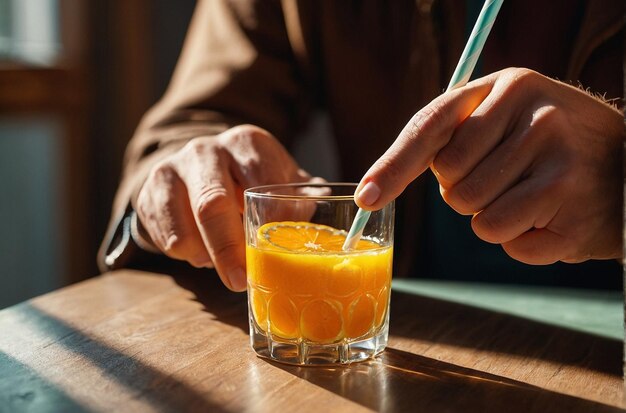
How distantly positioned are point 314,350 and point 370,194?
183 mm

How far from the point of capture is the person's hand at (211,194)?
0.97 m

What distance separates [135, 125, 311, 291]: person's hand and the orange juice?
5.3 inches

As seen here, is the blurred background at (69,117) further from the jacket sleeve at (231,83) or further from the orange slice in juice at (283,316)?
the orange slice in juice at (283,316)

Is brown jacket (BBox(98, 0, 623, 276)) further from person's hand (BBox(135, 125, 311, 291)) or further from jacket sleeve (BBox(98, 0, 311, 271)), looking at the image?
person's hand (BBox(135, 125, 311, 291))

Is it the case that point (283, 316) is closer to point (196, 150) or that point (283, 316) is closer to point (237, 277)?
point (237, 277)

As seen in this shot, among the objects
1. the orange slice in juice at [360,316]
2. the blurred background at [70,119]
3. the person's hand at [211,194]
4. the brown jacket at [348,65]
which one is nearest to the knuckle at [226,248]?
the person's hand at [211,194]

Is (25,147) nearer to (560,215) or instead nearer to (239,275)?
(239,275)

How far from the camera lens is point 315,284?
79 cm

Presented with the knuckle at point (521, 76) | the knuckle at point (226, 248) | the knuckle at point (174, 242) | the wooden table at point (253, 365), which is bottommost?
the wooden table at point (253, 365)

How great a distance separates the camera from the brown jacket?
1342mm

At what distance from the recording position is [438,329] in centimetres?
95

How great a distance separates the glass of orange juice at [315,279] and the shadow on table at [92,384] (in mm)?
133

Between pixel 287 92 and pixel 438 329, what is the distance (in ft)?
2.61

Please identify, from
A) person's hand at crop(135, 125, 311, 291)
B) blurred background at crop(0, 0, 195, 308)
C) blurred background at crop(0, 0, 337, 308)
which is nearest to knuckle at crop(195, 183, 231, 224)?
person's hand at crop(135, 125, 311, 291)
